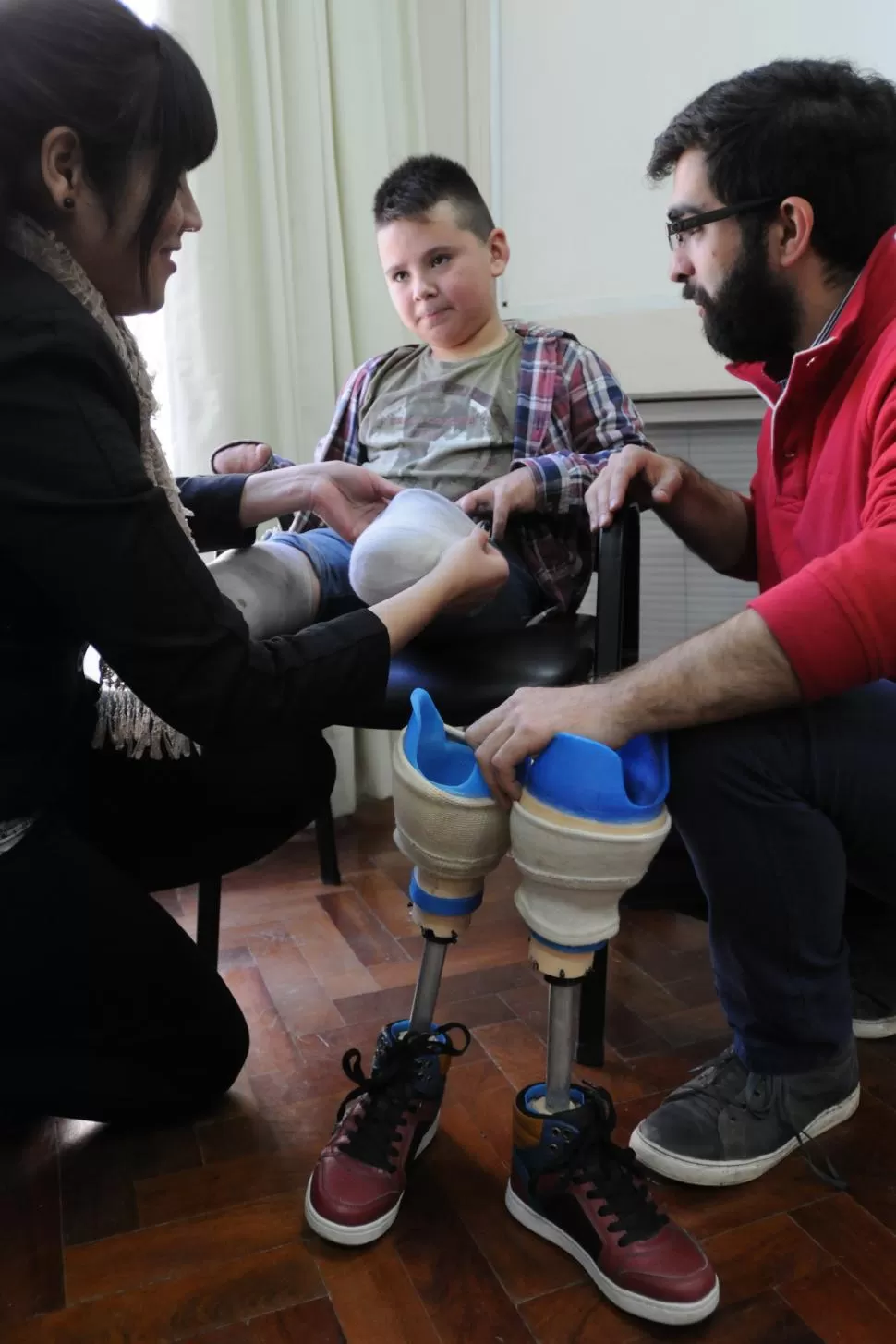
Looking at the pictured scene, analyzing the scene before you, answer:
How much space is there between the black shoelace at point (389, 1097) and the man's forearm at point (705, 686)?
376 millimetres

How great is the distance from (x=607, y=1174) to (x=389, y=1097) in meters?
0.24

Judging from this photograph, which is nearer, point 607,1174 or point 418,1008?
point 607,1174

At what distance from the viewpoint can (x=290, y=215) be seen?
1976 mm

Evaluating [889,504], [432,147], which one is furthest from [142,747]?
[432,147]

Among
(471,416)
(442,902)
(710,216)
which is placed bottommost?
(442,902)

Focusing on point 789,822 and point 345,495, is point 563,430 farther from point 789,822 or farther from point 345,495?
point 789,822

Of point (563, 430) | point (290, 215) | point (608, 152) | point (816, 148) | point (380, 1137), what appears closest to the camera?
point (380, 1137)

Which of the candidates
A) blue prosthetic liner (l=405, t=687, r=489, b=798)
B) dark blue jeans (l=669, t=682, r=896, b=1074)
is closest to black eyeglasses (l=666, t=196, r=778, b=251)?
dark blue jeans (l=669, t=682, r=896, b=1074)

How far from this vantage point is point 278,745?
126 centimetres

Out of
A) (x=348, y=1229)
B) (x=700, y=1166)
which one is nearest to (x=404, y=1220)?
(x=348, y=1229)

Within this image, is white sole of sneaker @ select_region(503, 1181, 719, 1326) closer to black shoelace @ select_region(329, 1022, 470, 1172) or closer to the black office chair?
black shoelace @ select_region(329, 1022, 470, 1172)

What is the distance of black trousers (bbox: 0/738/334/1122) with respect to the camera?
1030 mm

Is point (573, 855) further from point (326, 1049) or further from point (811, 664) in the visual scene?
point (326, 1049)

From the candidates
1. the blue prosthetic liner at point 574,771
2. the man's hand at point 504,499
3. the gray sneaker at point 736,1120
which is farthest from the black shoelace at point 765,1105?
the man's hand at point 504,499
